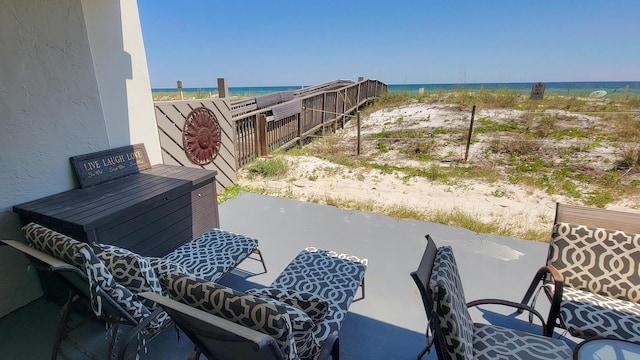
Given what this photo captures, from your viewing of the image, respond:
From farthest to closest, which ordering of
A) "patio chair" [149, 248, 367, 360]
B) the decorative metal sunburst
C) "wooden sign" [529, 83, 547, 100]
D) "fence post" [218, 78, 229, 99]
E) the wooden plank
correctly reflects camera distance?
"wooden sign" [529, 83, 547, 100]
"fence post" [218, 78, 229, 99]
the decorative metal sunburst
the wooden plank
"patio chair" [149, 248, 367, 360]

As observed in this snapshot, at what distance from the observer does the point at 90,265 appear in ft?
3.93

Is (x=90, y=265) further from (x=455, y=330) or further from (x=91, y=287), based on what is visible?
(x=455, y=330)

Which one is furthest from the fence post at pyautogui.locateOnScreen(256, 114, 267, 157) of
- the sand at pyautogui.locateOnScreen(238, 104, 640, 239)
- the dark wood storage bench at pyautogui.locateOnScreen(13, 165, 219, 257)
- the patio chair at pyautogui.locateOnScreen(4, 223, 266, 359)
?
the patio chair at pyautogui.locateOnScreen(4, 223, 266, 359)

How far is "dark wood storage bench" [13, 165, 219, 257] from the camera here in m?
1.85

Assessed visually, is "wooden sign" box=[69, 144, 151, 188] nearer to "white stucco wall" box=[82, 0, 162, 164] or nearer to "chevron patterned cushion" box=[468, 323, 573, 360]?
"white stucco wall" box=[82, 0, 162, 164]

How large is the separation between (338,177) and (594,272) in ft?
12.9

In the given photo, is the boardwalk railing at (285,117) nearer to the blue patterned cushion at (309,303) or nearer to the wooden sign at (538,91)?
the blue patterned cushion at (309,303)

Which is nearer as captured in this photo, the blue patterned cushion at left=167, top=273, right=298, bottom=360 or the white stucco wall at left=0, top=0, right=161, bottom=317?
the blue patterned cushion at left=167, top=273, right=298, bottom=360

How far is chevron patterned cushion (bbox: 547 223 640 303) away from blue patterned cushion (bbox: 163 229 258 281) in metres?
2.23

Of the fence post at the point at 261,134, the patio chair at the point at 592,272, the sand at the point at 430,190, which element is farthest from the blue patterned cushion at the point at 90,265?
the fence post at the point at 261,134

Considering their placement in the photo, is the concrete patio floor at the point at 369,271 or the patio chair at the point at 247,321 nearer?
the patio chair at the point at 247,321

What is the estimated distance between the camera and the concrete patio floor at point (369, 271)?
5.76ft

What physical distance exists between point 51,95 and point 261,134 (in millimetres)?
4095

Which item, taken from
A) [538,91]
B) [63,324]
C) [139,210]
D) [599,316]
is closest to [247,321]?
[63,324]
